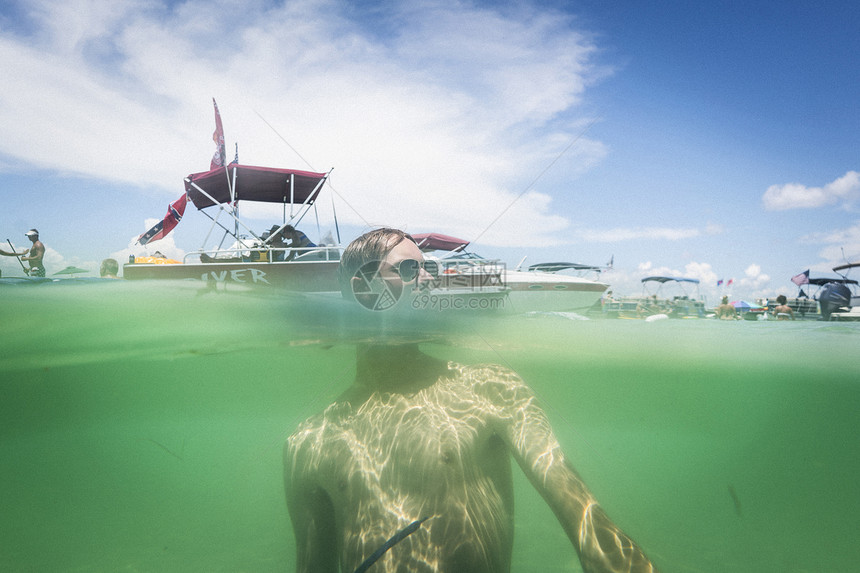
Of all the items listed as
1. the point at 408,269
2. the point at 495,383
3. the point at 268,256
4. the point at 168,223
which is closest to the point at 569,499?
the point at 495,383

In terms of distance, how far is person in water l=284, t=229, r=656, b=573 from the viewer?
5.52ft

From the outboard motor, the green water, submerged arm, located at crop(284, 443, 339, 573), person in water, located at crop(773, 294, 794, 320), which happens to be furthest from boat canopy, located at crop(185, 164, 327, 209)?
the outboard motor

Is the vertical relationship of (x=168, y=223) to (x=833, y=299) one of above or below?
above

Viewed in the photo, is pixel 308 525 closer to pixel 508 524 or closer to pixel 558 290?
pixel 508 524

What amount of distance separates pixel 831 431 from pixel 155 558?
21.3 metres

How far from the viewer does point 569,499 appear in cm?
137

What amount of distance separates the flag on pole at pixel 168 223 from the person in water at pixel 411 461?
1342 centimetres

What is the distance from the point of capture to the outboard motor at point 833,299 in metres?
12.2

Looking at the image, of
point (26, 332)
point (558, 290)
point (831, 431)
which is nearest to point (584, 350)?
point (558, 290)

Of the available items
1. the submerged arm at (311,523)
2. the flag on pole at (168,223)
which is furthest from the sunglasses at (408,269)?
the flag on pole at (168,223)

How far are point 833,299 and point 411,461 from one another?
17.0m

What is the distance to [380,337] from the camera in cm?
231

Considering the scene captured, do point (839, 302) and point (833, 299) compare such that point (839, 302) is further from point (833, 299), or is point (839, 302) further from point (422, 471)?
point (422, 471)

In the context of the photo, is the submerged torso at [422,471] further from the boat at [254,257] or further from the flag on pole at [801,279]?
the flag on pole at [801,279]
